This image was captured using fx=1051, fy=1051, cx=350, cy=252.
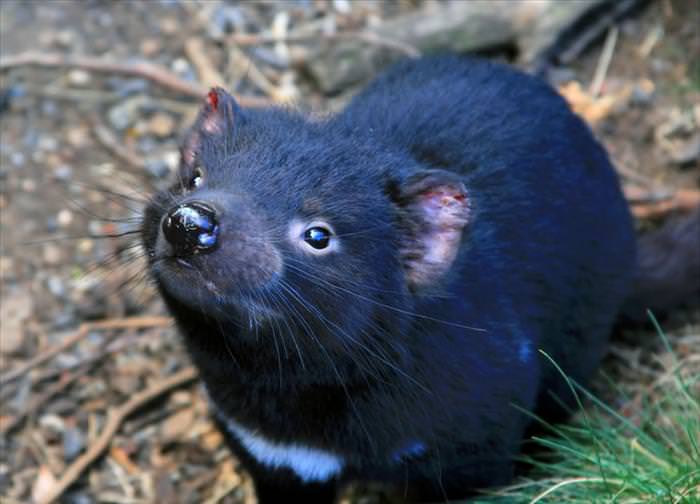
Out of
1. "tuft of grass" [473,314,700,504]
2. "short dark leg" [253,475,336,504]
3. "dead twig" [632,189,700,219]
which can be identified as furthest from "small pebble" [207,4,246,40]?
"tuft of grass" [473,314,700,504]

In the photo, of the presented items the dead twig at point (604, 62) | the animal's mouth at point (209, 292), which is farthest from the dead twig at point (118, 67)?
the animal's mouth at point (209, 292)

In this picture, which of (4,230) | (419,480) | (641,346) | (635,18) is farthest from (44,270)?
(635,18)

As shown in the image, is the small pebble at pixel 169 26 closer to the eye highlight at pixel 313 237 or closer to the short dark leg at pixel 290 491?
the short dark leg at pixel 290 491

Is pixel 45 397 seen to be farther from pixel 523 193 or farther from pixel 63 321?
pixel 523 193

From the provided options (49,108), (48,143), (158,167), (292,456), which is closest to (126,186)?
(158,167)

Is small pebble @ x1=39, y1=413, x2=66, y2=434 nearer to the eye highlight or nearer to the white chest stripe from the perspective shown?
the white chest stripe
